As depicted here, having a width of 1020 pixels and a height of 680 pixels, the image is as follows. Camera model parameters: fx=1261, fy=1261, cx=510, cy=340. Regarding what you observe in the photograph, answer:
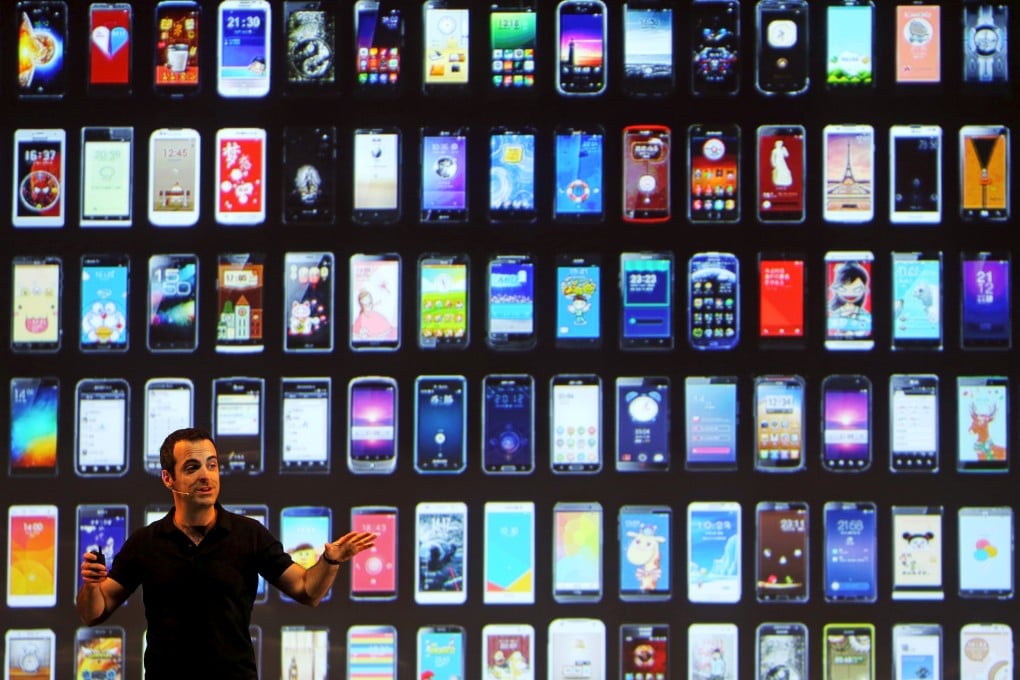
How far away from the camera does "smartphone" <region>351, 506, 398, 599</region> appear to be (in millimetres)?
4773

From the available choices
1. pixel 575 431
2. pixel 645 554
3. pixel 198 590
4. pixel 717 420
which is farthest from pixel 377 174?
pixel 198 590

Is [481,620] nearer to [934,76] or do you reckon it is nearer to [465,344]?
[465,344]

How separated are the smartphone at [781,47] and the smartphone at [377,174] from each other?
1434 mm

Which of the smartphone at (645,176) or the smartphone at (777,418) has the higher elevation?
the smartphone at (645,176)

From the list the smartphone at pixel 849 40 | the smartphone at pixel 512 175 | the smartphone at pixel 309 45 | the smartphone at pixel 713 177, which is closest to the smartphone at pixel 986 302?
Result: the smartphone at pixel 849 40

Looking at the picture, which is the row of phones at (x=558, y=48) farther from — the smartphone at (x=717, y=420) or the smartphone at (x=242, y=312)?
the smartphone at (x=717, y=420)

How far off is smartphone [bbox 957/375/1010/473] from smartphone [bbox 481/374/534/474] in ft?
5.35

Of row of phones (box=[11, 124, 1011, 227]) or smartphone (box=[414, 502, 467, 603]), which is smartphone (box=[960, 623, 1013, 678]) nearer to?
row of phones (box=[11, 124, 1011, 227])

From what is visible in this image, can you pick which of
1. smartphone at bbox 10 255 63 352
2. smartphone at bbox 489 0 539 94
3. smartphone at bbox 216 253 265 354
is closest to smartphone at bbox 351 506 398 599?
smartphone at bbox 216 253 265 354

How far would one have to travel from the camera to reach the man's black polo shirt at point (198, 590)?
2.98m

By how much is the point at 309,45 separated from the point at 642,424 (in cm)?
194

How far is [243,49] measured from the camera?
4863mm

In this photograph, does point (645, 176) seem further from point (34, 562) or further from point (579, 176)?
point (34, 562)

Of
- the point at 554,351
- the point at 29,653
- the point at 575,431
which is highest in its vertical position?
the point at 554,351
